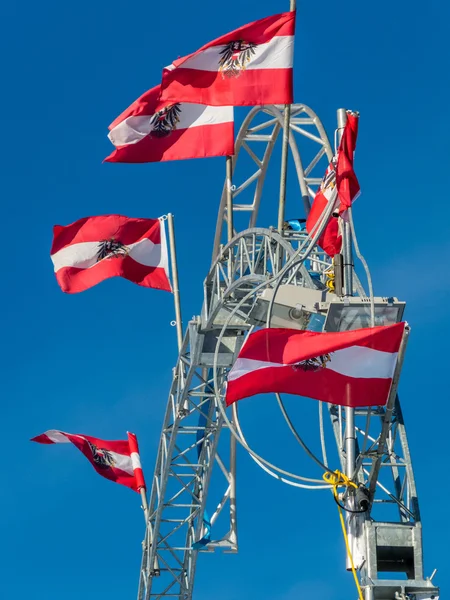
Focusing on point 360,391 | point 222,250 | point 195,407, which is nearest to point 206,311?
point 222,250

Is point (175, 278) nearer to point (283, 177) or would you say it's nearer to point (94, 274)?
point (94, 274)

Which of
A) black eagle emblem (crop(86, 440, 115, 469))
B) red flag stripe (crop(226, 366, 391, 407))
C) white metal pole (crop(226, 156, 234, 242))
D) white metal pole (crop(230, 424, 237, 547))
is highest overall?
white metal pole (crop(226, 156, 234, 242))

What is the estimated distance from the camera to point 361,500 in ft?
79.8

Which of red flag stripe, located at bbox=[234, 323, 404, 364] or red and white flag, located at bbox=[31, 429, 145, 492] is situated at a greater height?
red and white flag, located at bbox=[31, 429, 145, 492]

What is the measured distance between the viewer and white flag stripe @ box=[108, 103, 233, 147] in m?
30.4

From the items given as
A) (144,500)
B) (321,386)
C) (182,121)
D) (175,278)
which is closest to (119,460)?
(144,500)

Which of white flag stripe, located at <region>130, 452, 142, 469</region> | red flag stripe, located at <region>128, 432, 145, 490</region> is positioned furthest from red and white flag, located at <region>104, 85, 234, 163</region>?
white flag stripe, located at <region>130, 452, 142, 469</region>

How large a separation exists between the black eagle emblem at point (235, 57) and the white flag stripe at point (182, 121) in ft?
4.24

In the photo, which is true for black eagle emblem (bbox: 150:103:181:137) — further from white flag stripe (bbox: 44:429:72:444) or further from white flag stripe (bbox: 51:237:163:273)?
white flag stripe (bbox: 44:429:72:444)

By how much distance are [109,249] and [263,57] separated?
8.68m

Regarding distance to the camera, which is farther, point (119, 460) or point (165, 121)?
point (119, 460)

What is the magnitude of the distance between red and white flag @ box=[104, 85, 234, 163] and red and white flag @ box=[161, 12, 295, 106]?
107 centimetres

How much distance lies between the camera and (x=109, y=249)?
35.9 meters

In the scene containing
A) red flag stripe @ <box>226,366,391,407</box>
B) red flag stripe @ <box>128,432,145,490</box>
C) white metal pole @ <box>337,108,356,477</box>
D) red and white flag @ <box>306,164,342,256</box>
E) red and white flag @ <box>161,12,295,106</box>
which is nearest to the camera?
red flag stripe @ <box>226,366,391,407</box>
